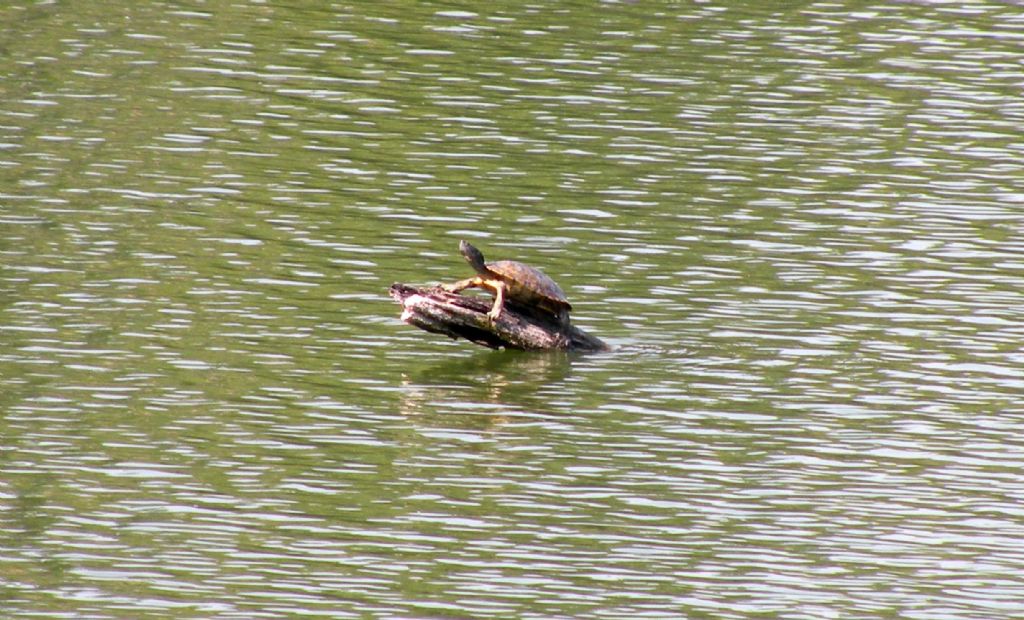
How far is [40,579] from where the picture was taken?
15.8 meters

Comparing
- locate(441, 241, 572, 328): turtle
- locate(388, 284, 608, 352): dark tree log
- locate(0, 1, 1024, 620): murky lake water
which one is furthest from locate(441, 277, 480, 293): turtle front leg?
locate(0, 1, 1024, 620): murky lake water

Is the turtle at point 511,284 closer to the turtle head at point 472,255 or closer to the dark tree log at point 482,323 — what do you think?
the turtle head at point 472,255

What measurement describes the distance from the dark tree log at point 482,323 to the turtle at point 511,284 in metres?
0.16

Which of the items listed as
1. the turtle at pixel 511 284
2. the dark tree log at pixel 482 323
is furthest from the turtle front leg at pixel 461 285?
the dark tree log at pixel 482 323

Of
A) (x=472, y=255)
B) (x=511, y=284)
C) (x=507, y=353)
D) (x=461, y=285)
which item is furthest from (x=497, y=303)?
(x=507, y=353)

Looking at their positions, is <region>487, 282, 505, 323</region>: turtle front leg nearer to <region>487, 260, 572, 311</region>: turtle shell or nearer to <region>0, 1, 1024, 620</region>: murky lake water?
<region>487, 260, 572, 311</region>: turtle shell

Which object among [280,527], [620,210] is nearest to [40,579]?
[280,527]

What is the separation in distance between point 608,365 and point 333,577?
7209 mm

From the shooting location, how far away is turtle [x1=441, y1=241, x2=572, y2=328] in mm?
22453

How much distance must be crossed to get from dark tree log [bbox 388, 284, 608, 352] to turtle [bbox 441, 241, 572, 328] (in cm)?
16

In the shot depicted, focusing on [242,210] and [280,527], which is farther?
[242,210]

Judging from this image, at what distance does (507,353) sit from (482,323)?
0.85m

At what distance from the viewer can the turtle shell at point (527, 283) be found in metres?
22.4

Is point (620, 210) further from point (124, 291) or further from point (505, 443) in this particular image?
point (505, 443)
